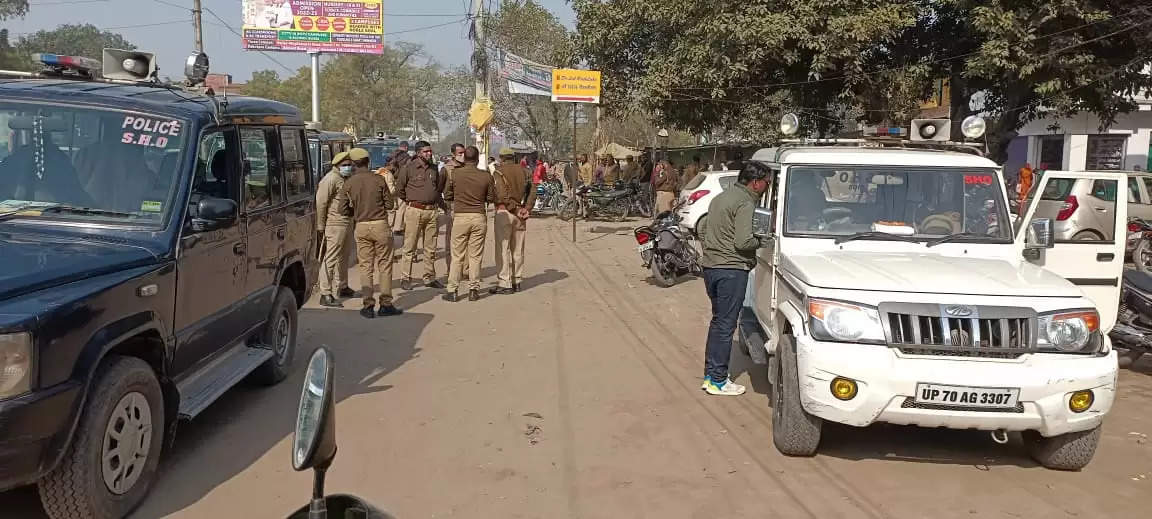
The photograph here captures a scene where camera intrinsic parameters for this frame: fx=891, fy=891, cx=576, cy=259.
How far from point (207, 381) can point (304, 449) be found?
4.02 meters

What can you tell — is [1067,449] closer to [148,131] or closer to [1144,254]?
[148,131]

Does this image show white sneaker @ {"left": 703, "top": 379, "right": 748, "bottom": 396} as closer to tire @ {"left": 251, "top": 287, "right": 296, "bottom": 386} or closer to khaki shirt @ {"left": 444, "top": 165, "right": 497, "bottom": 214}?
tire @ {"left": 251, "top": 287, "right": 296, "bottom": 386}

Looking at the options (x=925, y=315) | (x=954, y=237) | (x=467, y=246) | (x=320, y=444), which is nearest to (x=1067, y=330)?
(x=925, y=315)

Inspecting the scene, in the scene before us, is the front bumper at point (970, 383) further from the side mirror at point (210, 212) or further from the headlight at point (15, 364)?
the headlight at point (15, 364)

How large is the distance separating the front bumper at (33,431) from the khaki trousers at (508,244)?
8.02 meters

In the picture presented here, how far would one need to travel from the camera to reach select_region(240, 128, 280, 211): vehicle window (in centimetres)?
602

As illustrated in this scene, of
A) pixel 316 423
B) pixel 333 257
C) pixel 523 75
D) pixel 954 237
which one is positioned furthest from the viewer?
pixel 523 75

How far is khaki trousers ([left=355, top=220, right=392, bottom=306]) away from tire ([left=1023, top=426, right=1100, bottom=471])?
6.71 metres

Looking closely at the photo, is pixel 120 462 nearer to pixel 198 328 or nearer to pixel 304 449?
pixel 198 328

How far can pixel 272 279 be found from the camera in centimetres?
669

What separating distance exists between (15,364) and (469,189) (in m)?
7.31

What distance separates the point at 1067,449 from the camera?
508cm

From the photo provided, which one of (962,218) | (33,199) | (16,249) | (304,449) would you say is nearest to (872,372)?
(962,218)

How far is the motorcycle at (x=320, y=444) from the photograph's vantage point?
1.72 m
